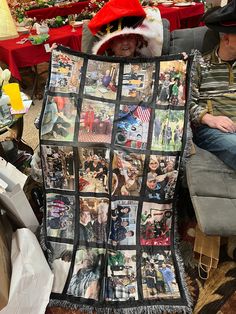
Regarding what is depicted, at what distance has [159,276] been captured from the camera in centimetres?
130

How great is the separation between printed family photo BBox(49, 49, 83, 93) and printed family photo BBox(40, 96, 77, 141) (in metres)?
0.05

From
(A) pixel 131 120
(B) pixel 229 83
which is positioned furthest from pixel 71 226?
(B) pixel 229 83

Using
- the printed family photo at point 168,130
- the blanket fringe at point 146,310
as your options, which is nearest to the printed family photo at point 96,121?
the printed family photo at point 168,130

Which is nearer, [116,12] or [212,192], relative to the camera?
[212,192]

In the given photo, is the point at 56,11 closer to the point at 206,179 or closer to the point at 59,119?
the point at 59,119

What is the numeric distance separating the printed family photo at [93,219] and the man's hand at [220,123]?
2.17ft

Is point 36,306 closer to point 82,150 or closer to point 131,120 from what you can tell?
point 82,150

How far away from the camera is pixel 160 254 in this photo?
4.49ft

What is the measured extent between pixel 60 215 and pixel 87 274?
30 cm

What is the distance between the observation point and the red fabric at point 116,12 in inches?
56.9

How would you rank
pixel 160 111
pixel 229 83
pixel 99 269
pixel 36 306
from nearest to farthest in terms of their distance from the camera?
1. pixel 36 306
2. pixel 99 269
3. pixel 160 111
4. pixel 229 83

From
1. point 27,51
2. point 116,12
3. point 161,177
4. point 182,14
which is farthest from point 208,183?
point 182,14

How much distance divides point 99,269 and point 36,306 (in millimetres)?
299

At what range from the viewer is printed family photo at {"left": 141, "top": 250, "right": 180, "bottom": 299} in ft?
4.08
